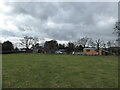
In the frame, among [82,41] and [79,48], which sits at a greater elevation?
[82,41]

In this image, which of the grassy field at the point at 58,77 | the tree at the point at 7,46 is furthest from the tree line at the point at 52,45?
the grassy field at the point at 58,77

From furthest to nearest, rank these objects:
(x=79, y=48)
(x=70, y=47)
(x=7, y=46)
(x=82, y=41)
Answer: (x=82, y=41), (x=79, y=48), (x=70, y=47), (x=7, y=46)

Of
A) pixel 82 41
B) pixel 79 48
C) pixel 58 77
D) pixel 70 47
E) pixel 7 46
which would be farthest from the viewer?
pixel 82 41

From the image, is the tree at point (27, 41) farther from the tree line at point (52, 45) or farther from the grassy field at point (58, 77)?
the grassy field at point (58, 77)

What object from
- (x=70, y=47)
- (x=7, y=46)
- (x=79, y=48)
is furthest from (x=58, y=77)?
(x=79, y=48)

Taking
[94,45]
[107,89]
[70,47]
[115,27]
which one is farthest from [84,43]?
[107,89]

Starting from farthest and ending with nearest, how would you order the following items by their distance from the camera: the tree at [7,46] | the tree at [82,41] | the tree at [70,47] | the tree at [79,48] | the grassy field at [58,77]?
1. the tree at [82,41]
2. the tree at [79,48]
3. the tree at [70,47]
4. the tree at [7,46]
5. the grassy field at [58,77]

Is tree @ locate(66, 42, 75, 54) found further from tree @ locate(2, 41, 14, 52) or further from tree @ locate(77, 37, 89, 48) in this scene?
tree @ locate(2, 41, 14, 52)

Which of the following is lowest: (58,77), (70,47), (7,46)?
(58,77)

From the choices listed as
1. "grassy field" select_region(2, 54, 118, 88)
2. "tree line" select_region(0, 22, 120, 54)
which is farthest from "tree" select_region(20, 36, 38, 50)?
"grassy field" select_region(2, 54, 118, 88)

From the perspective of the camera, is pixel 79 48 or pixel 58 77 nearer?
pixel 58 77

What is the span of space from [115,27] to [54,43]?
136 ft

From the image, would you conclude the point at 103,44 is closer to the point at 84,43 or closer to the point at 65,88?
the point at 84,43

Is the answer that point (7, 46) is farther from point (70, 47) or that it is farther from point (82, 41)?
point (82, 41)
